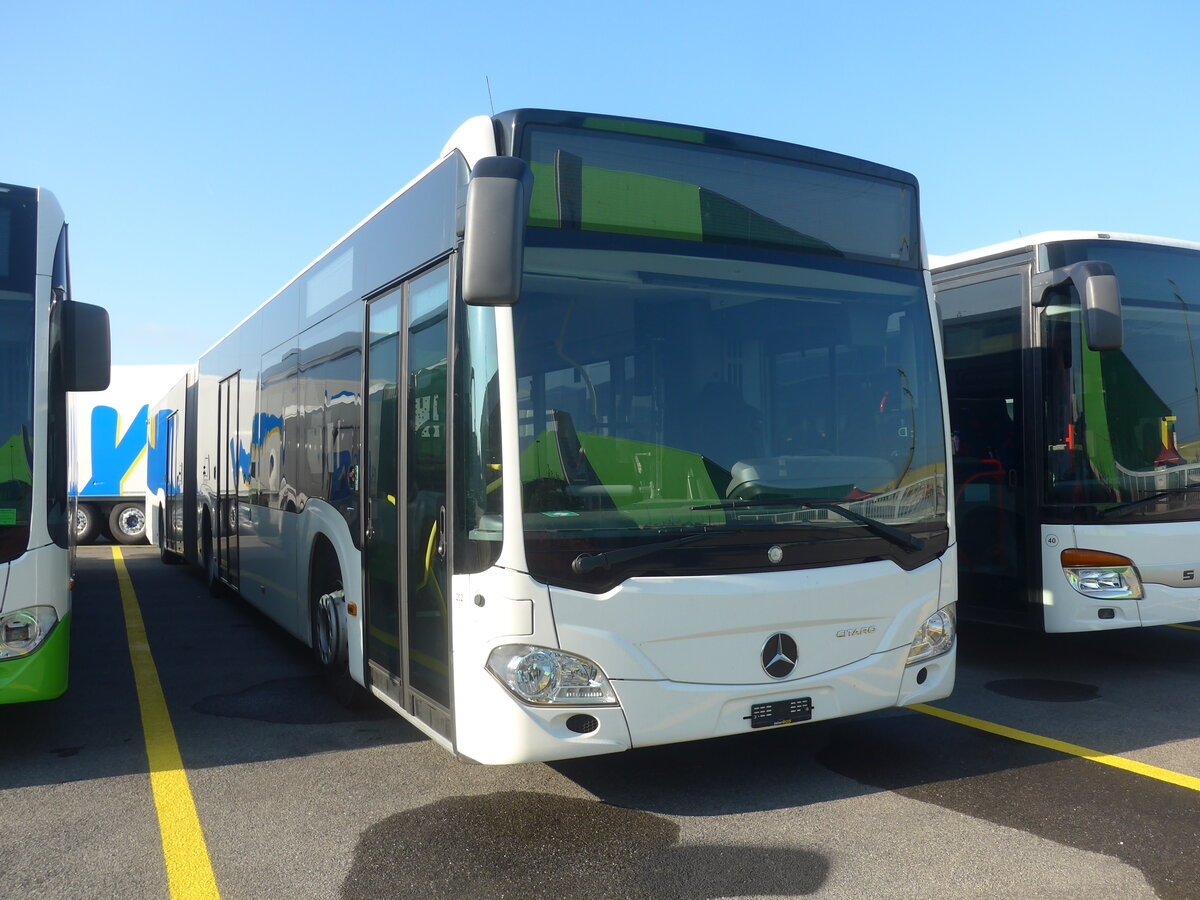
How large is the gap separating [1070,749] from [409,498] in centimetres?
352

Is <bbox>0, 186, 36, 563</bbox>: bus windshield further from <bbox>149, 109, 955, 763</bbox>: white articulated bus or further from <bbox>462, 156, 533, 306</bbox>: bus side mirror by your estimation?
<bbox>462, 156, 533, 306</bbox>: bus side mirror

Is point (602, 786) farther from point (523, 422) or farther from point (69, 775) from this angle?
point (69, 775)

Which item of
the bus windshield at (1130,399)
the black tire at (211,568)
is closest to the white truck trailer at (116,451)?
the black tire at (211,568)

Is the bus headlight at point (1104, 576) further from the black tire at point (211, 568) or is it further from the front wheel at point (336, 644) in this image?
the black tire at point (211, 568)

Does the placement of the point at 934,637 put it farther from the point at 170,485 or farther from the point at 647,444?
the point at 170,485

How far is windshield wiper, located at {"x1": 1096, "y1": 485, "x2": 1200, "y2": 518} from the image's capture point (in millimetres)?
6582

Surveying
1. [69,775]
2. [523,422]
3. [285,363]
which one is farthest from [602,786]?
[285,363]

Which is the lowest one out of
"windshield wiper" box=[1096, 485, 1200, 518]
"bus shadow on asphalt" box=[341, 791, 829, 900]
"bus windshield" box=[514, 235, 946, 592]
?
"bus shadow on asphalt" box=[341, 791, 829, 900]

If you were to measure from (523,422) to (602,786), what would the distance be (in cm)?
182

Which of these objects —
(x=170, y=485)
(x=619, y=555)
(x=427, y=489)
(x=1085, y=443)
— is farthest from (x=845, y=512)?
(x=170, y=485)

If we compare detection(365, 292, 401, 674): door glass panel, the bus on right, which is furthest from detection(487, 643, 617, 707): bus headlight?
the bus on right

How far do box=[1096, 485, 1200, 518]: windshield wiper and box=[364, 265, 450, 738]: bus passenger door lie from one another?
437 cm

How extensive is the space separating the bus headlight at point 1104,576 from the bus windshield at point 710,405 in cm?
217

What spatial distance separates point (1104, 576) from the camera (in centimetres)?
657
